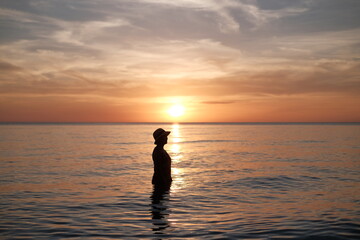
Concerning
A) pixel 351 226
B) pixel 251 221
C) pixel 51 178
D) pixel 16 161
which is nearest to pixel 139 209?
pixel 251 221

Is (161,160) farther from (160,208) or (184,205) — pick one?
(160,208)

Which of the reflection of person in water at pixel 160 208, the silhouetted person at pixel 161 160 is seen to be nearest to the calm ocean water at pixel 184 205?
the reflection of person in water at pixel 160 208

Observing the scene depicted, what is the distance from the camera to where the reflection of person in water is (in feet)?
33.9

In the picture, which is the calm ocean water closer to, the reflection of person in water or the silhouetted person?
the reflection of person in water

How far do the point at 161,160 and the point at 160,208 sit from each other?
256 cm

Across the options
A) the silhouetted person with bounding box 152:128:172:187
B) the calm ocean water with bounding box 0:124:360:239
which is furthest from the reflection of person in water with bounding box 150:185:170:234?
the silhouetted person with bounding box 152:128:172:187

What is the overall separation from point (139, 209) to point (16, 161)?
A: 22196 mm

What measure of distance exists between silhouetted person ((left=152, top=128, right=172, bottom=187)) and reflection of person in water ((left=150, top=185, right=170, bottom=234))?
40 centimetres

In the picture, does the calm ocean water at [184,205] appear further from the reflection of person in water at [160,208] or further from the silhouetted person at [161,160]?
the silhouetted person at [161,160]

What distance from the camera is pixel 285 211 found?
40.5 feet

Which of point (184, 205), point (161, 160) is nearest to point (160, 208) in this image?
point (184, 205)

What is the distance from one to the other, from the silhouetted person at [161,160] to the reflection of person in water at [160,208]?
40 cm

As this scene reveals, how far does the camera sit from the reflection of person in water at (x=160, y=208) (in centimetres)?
1034

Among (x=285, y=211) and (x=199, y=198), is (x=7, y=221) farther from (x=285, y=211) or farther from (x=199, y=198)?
(x=285, y=211)
